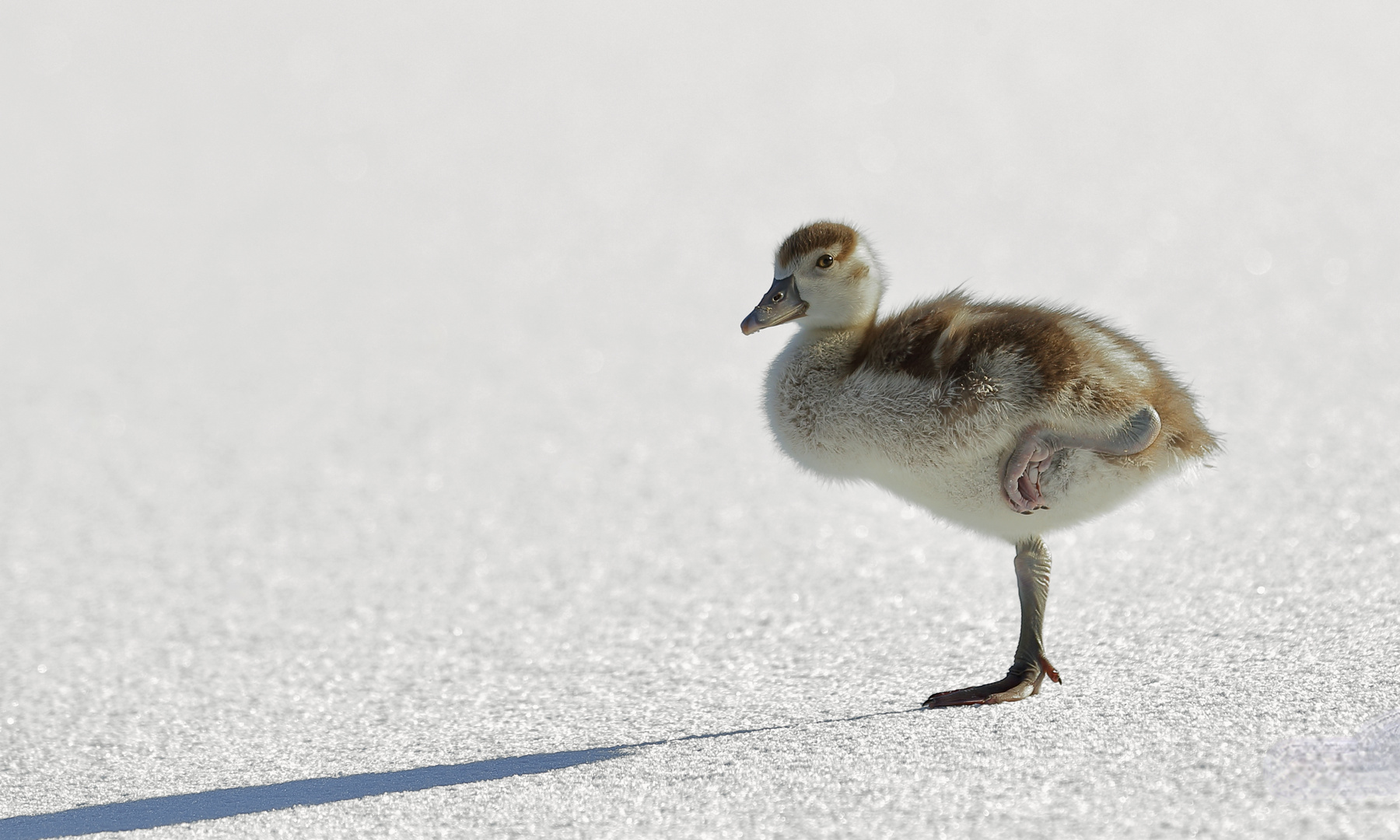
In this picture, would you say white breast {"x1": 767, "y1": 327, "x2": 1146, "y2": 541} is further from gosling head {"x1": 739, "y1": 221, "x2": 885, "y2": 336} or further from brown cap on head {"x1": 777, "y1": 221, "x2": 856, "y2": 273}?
brown cap on head {"x1": 777, "y1": 221, "x2": 856, "y2": 273}

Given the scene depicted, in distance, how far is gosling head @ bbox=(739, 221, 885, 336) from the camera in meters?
3.70

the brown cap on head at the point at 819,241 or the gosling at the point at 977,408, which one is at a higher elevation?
the brown cap on head at the point at 819,241

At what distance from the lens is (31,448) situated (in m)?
6.92

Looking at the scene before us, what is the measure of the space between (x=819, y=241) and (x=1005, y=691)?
45.9 inches

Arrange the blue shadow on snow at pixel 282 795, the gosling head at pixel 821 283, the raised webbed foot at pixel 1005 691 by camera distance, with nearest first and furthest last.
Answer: the blue shadow on snow at pixel 282 795 → the raised webbed foot at pixel 1005 691 → the gosling head at pixel 821 283

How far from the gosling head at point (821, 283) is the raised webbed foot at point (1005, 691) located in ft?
3.03

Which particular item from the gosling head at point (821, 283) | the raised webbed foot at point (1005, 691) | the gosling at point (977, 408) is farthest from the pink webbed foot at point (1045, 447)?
the gosling head at point (821, 283)

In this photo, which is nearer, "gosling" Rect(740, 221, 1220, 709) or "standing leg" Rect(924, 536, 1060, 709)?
"gosling" Rect(740, 221, 1220, 709)

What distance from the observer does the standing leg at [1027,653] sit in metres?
3.50

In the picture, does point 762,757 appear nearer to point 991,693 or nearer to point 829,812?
point 829,812

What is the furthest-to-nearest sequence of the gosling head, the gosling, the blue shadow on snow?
the gosling head
the gosling
the blue shadow on snow

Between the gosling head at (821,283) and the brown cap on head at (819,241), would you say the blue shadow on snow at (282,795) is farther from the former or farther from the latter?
the brown cap on head at (819,241)

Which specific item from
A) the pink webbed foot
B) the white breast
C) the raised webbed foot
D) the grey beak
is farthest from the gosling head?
the raised webbed foot

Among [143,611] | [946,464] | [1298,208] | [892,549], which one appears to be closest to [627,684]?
[946,464]
